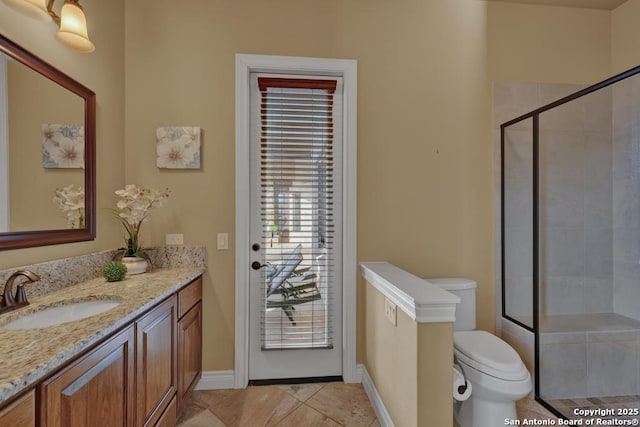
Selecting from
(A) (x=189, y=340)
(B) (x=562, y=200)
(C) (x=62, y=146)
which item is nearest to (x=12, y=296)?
(C) (x=62, y=146)

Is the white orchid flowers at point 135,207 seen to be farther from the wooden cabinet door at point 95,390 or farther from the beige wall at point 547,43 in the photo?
the beige wall at point 547,43

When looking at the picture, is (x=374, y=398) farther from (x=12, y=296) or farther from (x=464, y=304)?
(x=12, y=296)

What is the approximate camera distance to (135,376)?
46.1 inches

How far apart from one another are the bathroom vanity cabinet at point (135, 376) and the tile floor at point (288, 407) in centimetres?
19

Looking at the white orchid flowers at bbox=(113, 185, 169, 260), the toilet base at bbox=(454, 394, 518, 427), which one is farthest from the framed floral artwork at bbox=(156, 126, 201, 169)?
Result: the toilet base at bbox=(454, 394, 518, 427)

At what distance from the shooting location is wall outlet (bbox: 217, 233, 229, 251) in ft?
6.68

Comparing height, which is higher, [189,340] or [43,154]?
[43,154]

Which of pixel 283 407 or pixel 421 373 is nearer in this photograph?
pixel 421 373

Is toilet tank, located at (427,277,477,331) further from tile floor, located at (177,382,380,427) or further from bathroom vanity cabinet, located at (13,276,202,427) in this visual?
bathroom vanity cabinet, located at (13,276,202,427)

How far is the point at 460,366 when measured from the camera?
152 cm

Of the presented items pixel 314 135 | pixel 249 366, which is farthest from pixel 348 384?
pixel 314 135

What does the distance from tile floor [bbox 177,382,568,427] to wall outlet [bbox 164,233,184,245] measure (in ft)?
3.49

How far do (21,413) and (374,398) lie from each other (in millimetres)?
1703

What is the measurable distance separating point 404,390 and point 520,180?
1810 millimetres
